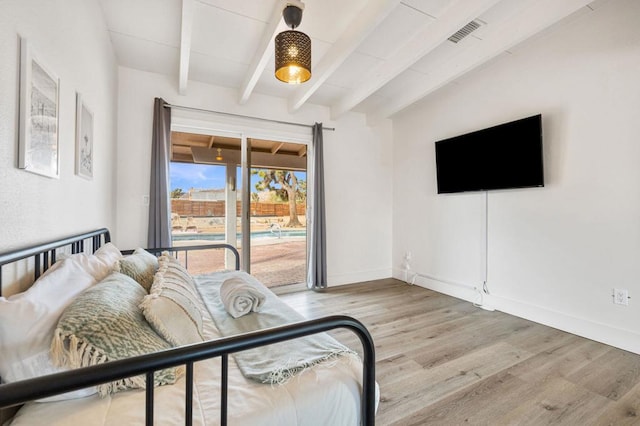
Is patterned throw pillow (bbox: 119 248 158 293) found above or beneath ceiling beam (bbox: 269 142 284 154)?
beneath

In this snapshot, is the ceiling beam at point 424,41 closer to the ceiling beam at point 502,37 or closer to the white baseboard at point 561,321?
the ceiling beam at point 502,37

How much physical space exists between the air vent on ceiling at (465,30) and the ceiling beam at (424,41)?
0.27 m

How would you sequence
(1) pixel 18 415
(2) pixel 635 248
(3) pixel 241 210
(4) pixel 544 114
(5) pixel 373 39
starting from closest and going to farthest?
(1) pixel 18 415
(2) pixel 635 248
(5) pixel 373 39
(4) pixel 544 114
(3) pixel 241 210

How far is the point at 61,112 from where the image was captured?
144cm

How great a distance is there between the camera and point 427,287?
4.04 meters

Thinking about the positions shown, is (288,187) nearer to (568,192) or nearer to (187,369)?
(568,192)

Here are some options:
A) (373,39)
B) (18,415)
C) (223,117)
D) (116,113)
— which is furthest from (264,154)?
(18,415)

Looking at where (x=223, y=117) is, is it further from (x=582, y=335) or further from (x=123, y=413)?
(x=582, y=335)

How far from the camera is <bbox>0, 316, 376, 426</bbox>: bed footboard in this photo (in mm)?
518

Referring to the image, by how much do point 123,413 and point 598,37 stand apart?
398 centimetres

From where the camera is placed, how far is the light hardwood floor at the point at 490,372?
1.60 metres

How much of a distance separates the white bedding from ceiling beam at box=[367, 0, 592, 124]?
2.91 meters

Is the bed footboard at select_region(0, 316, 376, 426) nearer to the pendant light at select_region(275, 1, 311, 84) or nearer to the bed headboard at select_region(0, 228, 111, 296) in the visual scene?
the bed headboard at select_region(0, 228, 111, 296)

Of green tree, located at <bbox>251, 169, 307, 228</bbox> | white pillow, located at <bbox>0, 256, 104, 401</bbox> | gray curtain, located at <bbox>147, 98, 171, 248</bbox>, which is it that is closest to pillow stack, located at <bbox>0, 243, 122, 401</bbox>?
white pillow, located at <bbox>0, 256, 104, 401</bbox>
